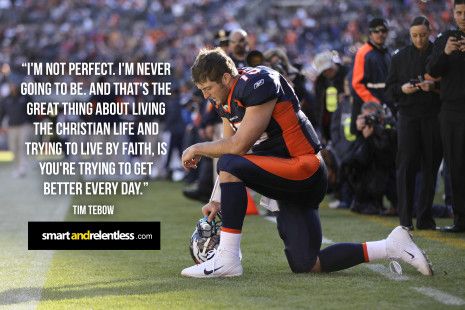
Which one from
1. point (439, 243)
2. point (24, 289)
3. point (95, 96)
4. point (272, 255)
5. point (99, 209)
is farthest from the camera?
point (95, 96)

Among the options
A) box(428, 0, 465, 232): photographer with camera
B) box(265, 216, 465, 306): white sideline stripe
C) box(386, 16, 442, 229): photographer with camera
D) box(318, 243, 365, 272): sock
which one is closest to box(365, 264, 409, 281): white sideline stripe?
box(265, 216, 465, 306): white sideline stripe

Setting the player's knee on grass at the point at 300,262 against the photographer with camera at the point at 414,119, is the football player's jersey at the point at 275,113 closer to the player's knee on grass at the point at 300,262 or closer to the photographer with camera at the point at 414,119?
the player's knee on grass at the point at 300,262

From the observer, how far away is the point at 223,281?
7039 mm

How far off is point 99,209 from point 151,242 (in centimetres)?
452

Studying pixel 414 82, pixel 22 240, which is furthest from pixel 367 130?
pixel 22 240

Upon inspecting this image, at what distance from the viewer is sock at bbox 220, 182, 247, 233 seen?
6.89 metres

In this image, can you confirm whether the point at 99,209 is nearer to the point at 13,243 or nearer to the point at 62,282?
the point at 13,243

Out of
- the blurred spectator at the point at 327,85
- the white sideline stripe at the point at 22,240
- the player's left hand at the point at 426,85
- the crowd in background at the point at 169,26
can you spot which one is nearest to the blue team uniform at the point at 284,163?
the white sideline stripe at the point at 22,240

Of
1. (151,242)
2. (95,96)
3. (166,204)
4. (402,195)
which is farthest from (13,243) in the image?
(95,96)

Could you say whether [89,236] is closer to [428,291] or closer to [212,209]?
[212,209]

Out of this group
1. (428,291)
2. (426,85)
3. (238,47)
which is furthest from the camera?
(238,47)

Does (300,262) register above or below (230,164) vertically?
below

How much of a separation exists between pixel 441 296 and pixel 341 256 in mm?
964

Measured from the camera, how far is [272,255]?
8492mm
